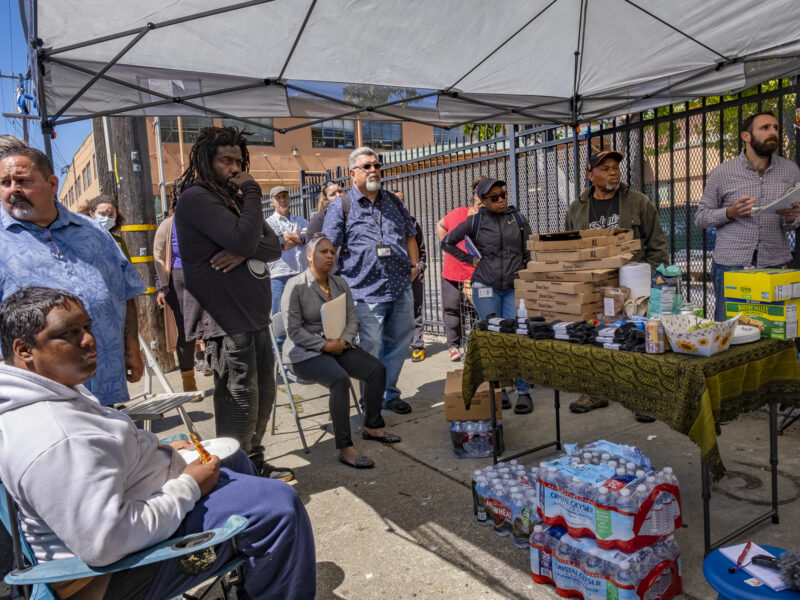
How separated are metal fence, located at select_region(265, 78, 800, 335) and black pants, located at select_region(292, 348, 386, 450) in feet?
8.54

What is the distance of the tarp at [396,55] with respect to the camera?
12.5 ft

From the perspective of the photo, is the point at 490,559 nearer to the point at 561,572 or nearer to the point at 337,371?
the point at 561,572

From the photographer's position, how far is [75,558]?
5.79ft

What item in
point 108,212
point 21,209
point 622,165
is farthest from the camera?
point 622,165

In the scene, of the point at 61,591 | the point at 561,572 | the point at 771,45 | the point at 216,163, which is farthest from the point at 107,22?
the point at 771,45

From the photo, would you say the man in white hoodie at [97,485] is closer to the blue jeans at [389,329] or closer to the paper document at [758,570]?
the paper document at [758,570]

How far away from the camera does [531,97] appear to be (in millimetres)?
5637

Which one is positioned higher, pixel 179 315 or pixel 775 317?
pixel 775 317

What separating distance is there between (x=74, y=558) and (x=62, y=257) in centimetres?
151

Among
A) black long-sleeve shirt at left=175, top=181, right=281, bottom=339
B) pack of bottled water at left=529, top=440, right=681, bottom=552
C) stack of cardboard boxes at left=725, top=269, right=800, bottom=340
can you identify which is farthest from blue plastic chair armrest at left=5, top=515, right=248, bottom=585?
stack of cardboard boxes at left=725, top=269, right=800, bottom=340

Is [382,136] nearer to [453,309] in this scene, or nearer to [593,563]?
[453,309]

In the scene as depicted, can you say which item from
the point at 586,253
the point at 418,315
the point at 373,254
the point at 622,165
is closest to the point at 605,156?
the point at 586,253

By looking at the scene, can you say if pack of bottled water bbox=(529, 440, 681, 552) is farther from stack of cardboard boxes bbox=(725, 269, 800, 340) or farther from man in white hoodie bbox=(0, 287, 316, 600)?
man in white hoodie bbox=(0, 287, 316, 600)

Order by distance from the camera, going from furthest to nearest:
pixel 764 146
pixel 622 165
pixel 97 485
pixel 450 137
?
pixel 450 137
pixel 622 165
pixel 764 146
pixel 97 485
